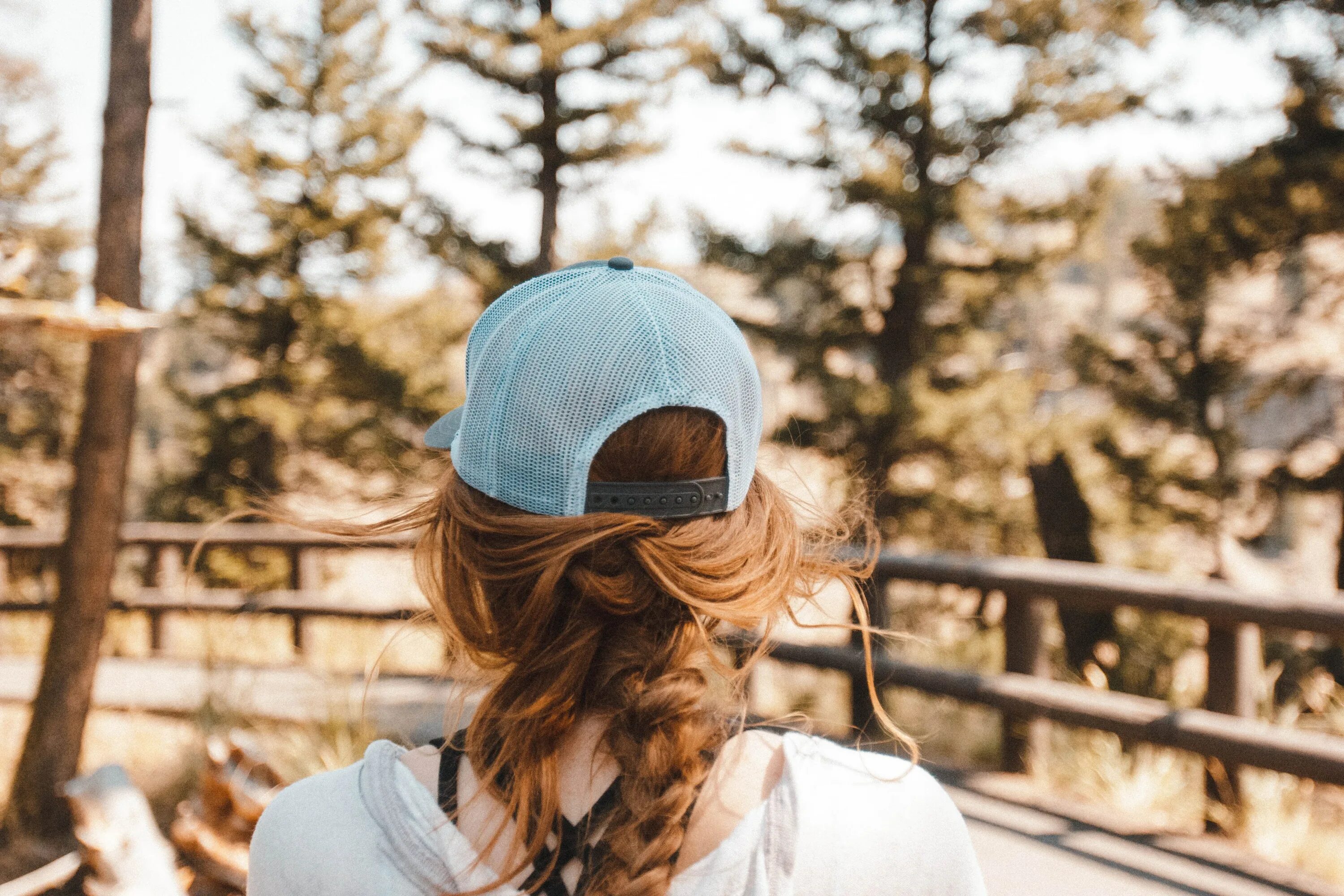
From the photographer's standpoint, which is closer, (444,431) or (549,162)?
(444,431)

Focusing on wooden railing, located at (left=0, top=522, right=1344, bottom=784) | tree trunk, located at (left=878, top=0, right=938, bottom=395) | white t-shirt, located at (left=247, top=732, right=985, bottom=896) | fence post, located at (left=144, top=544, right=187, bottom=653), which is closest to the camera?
white t-shirt, located at (left=247, top=732, right=985, bottom=896)

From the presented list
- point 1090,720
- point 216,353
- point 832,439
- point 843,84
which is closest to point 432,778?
point 1090,720

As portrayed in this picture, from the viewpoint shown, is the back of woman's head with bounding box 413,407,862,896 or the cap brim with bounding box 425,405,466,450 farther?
the cap brim with bounding box 425,405,466,450

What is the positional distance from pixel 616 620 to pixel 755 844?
0.28 meters

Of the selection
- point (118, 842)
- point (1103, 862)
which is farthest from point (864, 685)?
point (118, 842)

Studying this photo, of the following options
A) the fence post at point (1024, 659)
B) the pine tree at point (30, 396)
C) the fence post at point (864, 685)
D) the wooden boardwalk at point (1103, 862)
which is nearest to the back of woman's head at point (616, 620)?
the wooden boardwalk at point (1103, 862)

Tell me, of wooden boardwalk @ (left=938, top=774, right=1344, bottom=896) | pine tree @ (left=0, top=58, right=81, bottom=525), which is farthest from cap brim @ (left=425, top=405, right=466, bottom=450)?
pine tree @ (left=0, top=58, right=81, bottom=525)

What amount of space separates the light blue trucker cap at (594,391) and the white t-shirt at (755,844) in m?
0.32

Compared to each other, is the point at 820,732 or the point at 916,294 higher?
the point at 916,294

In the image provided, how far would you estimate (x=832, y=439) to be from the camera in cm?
1063

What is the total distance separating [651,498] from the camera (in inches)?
37.1

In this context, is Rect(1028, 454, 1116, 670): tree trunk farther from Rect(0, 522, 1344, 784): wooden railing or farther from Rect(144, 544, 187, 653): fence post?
Rect(144, 544, 187, 653): fence post

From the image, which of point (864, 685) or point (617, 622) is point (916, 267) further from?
point (617, 622)

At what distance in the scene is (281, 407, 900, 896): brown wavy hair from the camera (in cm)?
91
